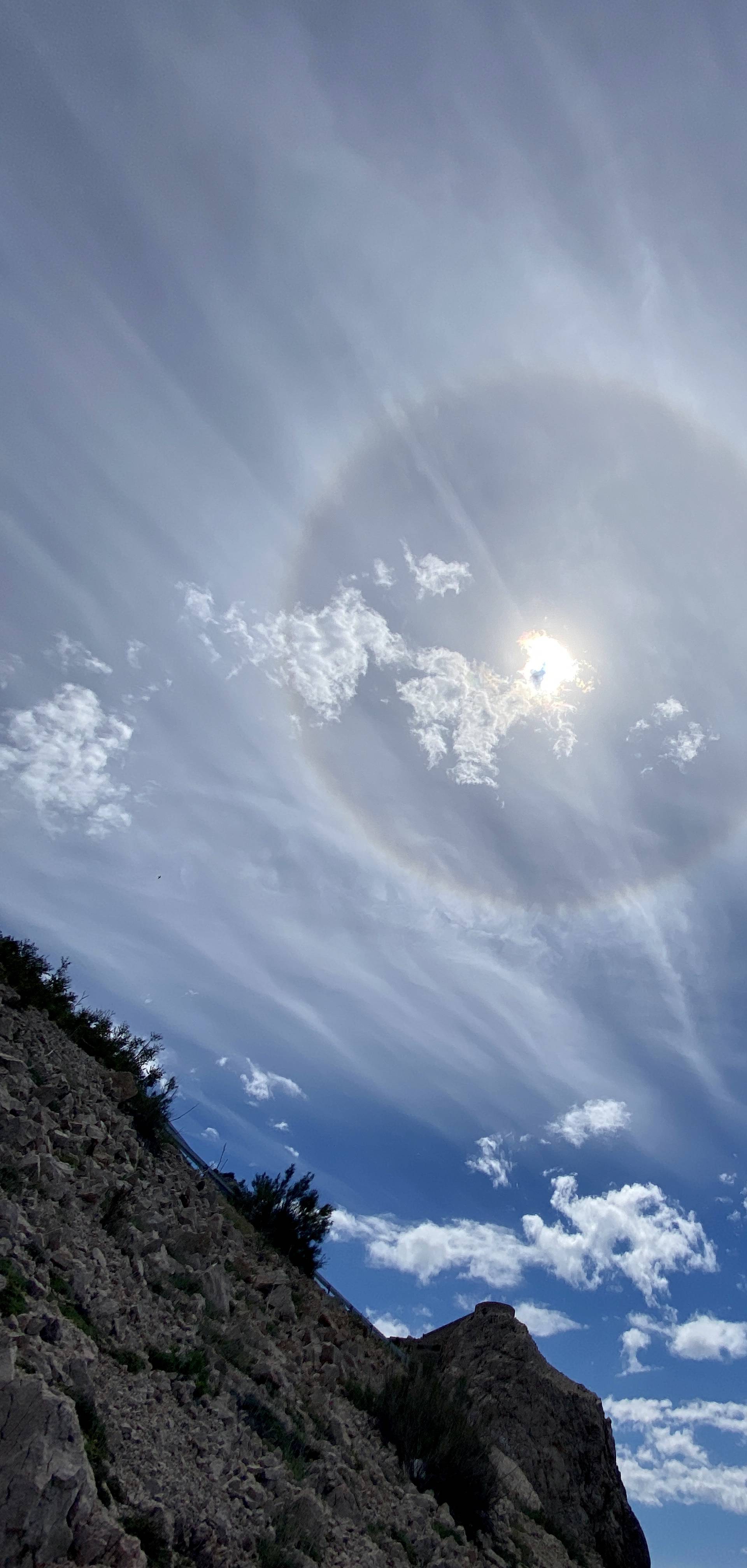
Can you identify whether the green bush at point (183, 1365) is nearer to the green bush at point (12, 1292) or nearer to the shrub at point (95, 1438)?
the shrub at point (95, 1438)

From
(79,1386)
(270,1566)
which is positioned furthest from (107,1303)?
(270,1566)

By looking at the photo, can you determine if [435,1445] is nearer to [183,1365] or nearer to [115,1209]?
[183,1365]

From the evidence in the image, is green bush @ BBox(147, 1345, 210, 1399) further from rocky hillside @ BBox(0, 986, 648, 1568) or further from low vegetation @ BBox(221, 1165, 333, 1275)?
low vegetation @ BBox(221, 1165, 333, 1275)

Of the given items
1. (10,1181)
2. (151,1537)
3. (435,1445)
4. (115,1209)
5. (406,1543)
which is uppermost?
(435,1445)

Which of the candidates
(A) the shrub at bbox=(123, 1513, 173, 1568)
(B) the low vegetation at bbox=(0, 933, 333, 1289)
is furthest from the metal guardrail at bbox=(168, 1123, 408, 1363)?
(A) the shrub at bbox=(123, 1513, 173, 1568)

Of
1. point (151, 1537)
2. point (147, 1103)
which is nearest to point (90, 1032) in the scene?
point (147, 1103)

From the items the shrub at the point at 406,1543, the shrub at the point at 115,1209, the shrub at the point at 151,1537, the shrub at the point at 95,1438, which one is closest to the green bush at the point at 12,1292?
the shrub at the point at 95,1438
